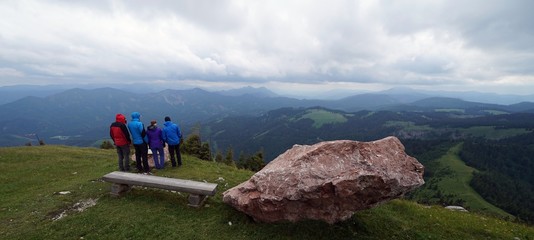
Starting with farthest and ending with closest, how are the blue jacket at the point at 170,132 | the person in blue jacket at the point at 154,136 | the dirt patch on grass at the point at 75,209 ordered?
the blue jacket at the point at 170,132
the person in blue jacket at the point at 154,136
the dirt patch on grass at the point at 75,209

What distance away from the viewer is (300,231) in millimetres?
11281

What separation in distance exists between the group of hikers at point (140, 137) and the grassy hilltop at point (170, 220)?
1440 millimetres

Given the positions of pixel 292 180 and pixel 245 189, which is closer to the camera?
pixel 292 180

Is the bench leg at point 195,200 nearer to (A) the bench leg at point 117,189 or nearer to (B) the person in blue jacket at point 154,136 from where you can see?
(A) the bench leg at point 117,189

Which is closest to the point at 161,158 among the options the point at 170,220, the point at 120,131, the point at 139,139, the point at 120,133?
the point at 139,139

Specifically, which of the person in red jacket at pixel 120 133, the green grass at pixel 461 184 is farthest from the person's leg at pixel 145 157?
the green grass at pixel 461 184

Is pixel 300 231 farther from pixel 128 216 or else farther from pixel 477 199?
pixel 477 199

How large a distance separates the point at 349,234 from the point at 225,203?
5.48 metres

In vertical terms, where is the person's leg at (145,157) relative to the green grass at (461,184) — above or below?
above

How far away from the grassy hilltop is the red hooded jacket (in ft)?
8.16

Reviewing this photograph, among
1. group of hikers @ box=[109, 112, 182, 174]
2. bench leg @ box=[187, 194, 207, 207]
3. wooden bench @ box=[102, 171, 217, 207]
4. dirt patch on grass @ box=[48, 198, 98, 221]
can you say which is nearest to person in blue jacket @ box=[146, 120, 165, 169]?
group of hikers @ box=[109, 112, 182, 174]

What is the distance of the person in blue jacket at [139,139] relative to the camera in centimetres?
1655

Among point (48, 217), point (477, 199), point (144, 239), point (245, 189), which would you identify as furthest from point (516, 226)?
point (477, 199)

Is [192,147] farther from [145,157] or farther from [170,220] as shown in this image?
[170,220]
